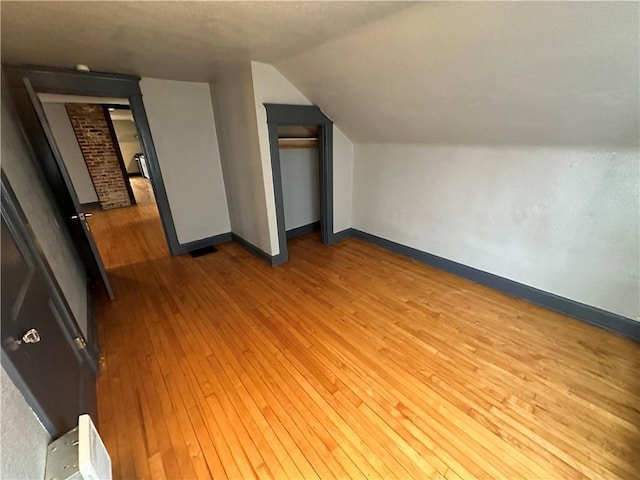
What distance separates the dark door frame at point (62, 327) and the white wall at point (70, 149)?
16.7 feet

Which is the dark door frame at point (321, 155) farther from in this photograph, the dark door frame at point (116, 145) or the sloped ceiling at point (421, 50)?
the dark door frame at point (116, 145)

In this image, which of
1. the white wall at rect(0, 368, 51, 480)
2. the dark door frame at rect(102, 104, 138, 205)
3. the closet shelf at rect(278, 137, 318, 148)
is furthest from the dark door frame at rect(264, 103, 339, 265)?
the dark door frame at rect(102, 104, 138, 205)

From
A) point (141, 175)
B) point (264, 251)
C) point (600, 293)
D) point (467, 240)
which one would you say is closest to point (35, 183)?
point (264, 251)

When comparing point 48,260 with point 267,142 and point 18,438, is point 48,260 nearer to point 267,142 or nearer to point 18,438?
point 18,438

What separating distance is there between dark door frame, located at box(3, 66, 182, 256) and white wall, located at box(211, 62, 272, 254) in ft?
2.74

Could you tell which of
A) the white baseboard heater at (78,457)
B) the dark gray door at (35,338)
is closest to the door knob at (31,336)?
the dark gray door at (35,338)

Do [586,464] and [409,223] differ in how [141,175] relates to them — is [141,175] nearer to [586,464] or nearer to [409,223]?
[409,223]

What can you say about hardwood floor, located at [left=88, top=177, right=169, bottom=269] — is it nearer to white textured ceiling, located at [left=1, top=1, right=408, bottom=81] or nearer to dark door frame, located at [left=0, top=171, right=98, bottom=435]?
dark door frame, located at [left=0, top=171, right=98, bottom=435]

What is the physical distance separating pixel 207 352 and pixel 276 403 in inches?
28.4

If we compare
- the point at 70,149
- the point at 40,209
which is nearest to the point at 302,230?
the point at 40,209

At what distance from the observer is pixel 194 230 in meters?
3.73

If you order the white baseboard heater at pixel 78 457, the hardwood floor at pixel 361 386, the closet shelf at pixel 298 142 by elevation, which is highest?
the closet shelf at pixel 298 142

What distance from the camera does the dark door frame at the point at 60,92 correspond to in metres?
2.36

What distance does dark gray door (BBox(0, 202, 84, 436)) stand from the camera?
3.21 feet
